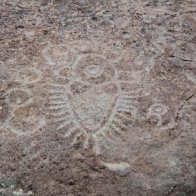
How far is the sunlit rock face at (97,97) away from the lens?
74.8 inches

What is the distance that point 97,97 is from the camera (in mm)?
2178

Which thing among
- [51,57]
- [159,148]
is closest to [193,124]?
[159,148]

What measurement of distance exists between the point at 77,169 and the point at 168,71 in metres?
0.68

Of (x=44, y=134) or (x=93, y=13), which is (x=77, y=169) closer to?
(x=44, y=134)

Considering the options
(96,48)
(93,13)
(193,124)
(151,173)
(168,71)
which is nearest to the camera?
(151,173)

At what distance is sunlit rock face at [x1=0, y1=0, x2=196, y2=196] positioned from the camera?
6.23 ft

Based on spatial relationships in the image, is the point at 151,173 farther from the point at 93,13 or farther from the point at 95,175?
the point at 93,13

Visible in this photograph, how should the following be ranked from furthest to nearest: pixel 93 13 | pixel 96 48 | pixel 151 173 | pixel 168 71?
pixel 93 13, pixel 96 48, pixel 168 71, pixel 151 173

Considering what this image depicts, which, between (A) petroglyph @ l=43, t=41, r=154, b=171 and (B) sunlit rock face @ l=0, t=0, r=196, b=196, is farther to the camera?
(A) petroglyph @ l=43, t=41, r=154, b=171

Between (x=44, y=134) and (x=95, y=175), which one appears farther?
(x=44, y=134)

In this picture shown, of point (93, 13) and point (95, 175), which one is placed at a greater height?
point (93, 13)

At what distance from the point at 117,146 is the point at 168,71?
497 mm

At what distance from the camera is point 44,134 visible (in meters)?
2.04

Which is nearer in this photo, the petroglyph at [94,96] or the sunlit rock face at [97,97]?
the sunlit rock face at [97,97]
